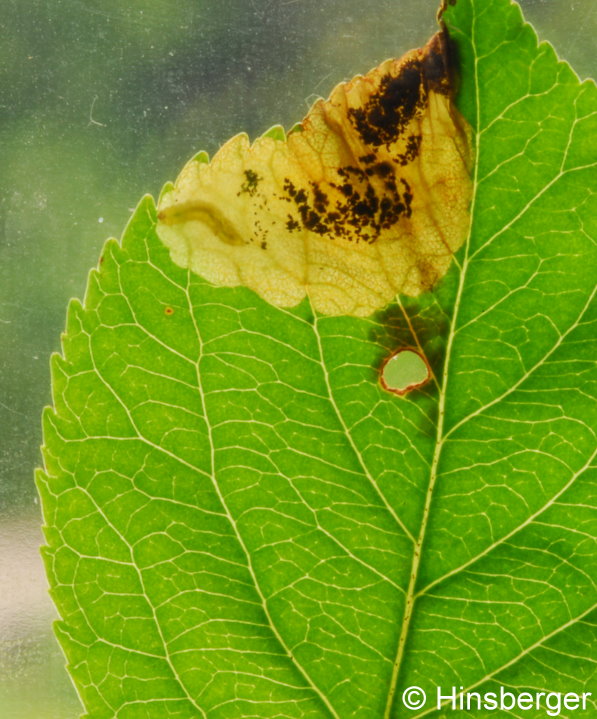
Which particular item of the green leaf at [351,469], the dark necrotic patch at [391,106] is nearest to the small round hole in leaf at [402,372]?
the green leaf at [351,469]

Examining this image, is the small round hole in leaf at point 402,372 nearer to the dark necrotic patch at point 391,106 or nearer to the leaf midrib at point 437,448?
the leaf midrib at point 437,448

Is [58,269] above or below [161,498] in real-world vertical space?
above

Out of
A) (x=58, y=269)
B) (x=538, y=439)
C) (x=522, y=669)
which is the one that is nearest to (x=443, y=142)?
(x=538, y=439)

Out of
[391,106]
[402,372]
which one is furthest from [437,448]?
[391,106]

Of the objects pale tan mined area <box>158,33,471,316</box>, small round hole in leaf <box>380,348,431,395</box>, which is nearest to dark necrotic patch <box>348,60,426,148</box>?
pale tan mined area <box>158,33,471,316</box>

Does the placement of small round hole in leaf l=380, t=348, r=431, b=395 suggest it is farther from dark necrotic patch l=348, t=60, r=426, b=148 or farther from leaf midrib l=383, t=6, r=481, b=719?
dark necrotic patch l=348, t=60, r=426, b=148

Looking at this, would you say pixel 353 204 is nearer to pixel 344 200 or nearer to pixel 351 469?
pixel 344 200

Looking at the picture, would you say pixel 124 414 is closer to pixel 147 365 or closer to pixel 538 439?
pixel 147 365

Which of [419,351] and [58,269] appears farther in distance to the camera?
[58,269]
